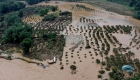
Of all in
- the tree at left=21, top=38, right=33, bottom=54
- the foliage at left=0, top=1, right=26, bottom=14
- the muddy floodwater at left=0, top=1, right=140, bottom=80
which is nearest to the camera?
the muddy floodwater at left=0, top=1, right=140, bottom=80

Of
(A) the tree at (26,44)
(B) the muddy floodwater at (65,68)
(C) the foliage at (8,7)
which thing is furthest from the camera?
(C) the foliage at (8,7)

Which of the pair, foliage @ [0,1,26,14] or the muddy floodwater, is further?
foliage @ [0,1,26,14]

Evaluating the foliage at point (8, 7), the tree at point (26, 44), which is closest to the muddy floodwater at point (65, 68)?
the tree at point (26, 44)

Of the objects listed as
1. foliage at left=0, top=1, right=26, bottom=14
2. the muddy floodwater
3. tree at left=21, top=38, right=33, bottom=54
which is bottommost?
the muddy floodwater

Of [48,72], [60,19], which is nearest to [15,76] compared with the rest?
[48,72]

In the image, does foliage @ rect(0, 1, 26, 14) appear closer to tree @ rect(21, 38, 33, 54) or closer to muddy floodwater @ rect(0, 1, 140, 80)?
muddy floodwater @ rect(0, 1, 140, 80)

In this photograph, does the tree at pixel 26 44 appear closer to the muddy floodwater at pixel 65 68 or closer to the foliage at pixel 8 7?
the muddy floodwater at pixel 65 68

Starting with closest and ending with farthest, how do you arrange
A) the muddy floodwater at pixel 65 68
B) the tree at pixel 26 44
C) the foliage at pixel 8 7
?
→ the muddy floodwater at pixel 65 68, the tree at pixel 26 44, the foliage at pixel 8 7

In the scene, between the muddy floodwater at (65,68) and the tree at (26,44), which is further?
the tree at (26,44)

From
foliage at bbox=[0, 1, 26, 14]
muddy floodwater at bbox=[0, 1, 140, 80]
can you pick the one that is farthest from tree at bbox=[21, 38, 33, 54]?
foliage at bbox=[0, 1, 26, 14]

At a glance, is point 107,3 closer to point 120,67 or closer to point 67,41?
point 67,41

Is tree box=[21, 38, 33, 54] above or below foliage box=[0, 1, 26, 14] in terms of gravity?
below
